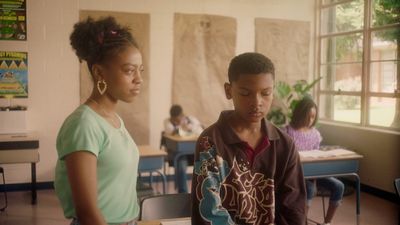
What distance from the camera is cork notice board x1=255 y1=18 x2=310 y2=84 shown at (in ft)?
20.2

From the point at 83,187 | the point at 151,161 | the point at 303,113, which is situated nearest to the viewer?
the point at 83,187

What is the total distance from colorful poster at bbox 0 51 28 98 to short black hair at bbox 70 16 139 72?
13.8 ft

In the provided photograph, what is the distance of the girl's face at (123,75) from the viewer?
1205mm

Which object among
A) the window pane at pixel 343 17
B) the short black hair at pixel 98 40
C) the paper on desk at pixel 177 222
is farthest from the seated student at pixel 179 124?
the short black hair at pixel 98 40

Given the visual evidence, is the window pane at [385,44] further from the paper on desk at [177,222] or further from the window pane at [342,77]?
the paper on desk at [177,222]

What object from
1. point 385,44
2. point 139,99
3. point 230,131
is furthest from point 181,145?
point 230,131

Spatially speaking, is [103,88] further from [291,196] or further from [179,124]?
[179,124]

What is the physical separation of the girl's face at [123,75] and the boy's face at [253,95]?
0.30 m

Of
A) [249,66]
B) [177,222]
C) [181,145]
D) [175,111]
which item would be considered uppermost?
[249,66]

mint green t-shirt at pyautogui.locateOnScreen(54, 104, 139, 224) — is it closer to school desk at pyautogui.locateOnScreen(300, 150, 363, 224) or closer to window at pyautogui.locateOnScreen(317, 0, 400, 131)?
school desk at pyautogui.locateOnScreen(300, 150, 363, 224)

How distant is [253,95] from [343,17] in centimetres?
521

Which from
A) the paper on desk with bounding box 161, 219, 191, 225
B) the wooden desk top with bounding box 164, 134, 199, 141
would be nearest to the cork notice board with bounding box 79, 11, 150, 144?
the wooden desk top with bounding box 164, 134, 199, 141

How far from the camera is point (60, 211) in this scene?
4414 mm

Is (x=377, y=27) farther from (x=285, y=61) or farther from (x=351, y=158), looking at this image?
(x=351, y=158)
